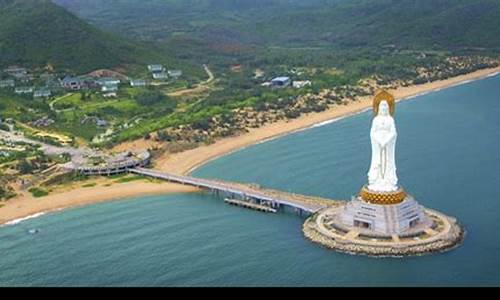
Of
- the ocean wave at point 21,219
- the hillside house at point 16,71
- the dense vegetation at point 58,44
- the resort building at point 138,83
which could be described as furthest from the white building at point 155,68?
the ocean wave at point 21,219

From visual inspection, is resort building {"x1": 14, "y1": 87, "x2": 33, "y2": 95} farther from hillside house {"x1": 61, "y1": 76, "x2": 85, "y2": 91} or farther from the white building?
the white building

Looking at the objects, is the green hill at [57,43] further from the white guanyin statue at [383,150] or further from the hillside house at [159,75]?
the white guanyin statue at [383,150]

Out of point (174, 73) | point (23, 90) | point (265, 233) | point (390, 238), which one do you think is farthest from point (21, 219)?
point (174, 73)

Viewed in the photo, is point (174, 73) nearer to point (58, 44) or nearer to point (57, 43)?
point (58, 44)

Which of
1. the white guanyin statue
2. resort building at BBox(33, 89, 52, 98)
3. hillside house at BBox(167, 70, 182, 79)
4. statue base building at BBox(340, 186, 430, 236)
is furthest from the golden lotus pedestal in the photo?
hillside house at BBox(167, 70, 182, 79)

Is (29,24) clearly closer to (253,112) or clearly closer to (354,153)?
(253,112)

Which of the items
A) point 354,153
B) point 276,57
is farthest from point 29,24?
point 354,153

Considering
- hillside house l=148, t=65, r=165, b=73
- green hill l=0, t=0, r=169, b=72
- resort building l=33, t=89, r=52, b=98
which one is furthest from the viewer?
hillside house l=148, t=65, r=165, b=73
